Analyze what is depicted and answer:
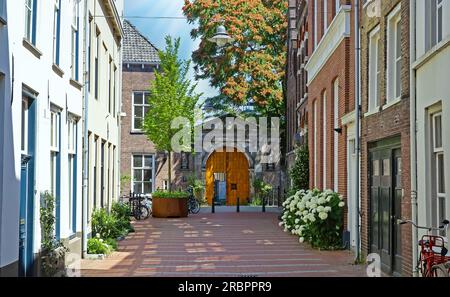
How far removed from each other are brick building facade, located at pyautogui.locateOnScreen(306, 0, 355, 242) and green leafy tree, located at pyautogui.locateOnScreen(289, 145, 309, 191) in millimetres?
692

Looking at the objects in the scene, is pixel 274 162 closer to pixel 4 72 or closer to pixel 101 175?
pixel 101 175

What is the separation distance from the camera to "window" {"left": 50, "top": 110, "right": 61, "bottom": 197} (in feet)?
32.5

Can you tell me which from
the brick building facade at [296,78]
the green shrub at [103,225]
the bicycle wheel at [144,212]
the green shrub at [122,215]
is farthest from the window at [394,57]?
the bicycle wheel at [144,212]

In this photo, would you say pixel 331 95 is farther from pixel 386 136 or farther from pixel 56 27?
pixel 56 27

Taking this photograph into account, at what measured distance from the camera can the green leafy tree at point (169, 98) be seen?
22.4 metres

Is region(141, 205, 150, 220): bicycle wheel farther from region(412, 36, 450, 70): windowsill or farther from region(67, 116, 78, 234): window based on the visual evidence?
region(412, 36, 450, 70): windowsill

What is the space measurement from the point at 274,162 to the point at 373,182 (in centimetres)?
2019

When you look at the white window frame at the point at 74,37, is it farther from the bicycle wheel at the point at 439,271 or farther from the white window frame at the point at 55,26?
the bicycle wheel at the point at 439,271

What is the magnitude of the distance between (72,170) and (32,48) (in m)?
4.00

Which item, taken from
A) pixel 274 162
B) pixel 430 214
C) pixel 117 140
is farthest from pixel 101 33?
pixel 274 162

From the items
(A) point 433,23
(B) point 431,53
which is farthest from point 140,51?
(B) point 431,53

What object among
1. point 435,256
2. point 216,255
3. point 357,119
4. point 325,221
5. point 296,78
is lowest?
point 216,255

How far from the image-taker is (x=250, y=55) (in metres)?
28.4

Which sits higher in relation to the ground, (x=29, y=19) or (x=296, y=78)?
(x=296, y=78)
